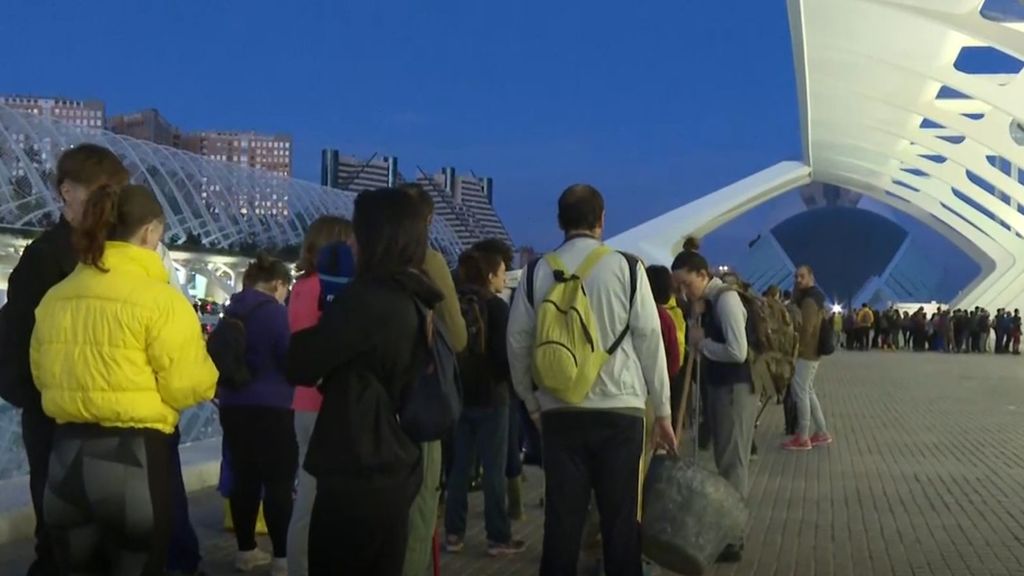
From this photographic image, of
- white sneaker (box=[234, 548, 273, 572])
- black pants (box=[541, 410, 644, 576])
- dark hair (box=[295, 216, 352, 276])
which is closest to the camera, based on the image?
black pants (box=[541, 410, 644, 576])

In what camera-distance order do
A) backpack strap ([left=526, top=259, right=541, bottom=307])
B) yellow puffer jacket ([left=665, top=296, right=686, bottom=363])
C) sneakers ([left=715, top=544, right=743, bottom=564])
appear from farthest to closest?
yellow puffer jacket ([left=665, top=296, right=686, bottom=363]) < sneakers ([left=715, top=544, right=743, bottom=564]) < backpack strap ([left=526, top=259, right=541, bottom=307])

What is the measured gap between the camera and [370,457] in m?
3.40

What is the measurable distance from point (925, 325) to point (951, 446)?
1224 inches

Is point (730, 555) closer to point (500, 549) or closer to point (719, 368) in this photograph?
point (719, 368)

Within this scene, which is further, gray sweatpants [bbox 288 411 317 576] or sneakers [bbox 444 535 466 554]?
sneakers [bbox 444 535 466 554]

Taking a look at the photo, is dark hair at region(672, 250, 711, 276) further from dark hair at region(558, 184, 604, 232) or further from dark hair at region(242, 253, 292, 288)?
dark hair at region(242, 253, 292, 288)

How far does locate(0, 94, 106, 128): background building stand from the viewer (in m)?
145

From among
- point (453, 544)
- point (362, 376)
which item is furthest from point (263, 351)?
point (362, 376)

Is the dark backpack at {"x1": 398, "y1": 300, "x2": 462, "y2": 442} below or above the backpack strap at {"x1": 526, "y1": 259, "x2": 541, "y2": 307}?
below

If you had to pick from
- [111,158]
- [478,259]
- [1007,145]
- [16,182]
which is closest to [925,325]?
[1007,145]

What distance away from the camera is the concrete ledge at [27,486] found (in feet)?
20.7

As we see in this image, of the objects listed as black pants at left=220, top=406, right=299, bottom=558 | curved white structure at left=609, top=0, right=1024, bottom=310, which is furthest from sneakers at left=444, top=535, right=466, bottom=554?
curved white structure at left=609, top=0, right=1024, bottom=310

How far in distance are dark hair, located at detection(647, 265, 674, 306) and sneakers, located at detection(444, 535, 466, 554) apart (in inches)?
72.6

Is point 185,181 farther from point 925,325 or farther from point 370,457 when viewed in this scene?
point 370,457
